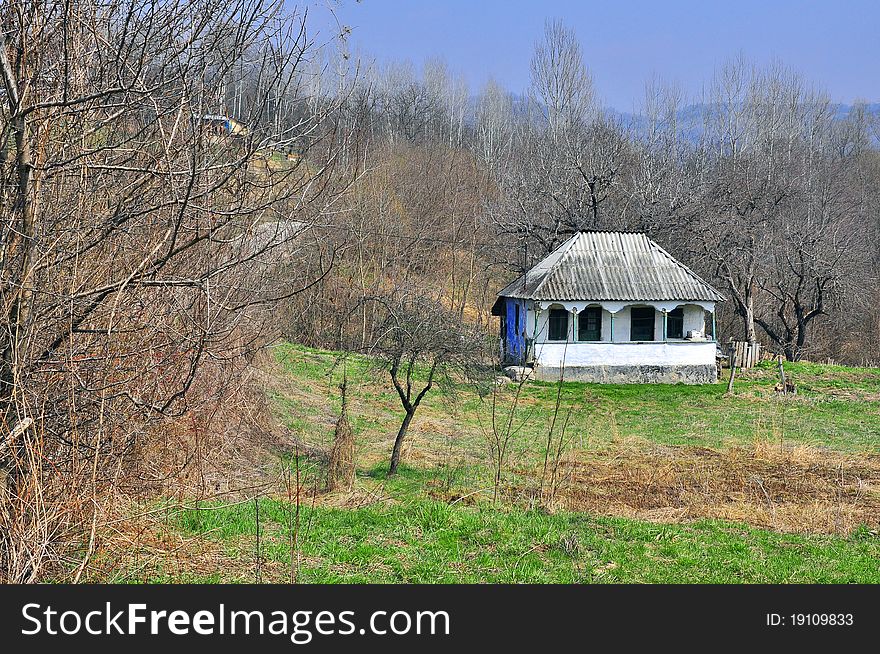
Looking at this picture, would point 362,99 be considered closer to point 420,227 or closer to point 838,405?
point 838,405

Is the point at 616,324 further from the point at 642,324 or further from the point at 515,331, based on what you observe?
the point at 515,331

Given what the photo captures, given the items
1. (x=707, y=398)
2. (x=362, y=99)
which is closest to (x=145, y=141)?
(x=362, y=99)

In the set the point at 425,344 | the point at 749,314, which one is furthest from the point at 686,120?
the point at 425,344

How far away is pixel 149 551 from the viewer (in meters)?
5.84

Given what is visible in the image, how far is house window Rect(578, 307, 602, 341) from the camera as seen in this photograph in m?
27.7

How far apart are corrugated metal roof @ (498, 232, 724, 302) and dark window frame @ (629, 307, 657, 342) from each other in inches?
37.6

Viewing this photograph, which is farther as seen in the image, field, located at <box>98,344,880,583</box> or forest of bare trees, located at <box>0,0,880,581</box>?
field, located at <box>98,344,880,583</box>

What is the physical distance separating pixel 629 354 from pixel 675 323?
8.95ft

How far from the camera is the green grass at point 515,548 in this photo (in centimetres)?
617

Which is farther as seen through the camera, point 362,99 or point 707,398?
point 707,398

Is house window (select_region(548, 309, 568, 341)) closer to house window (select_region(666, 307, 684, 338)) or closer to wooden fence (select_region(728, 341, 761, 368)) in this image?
house window (select_region(666, 307, 684, 338))

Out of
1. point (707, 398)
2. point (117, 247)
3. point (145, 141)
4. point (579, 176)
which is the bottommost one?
point (707, 398)

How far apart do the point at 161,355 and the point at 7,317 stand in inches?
85.0

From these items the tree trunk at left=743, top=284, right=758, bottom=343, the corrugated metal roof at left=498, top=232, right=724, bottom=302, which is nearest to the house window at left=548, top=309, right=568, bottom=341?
the corrugated metal roof at left=498, top=232, right=724, bottom=302
